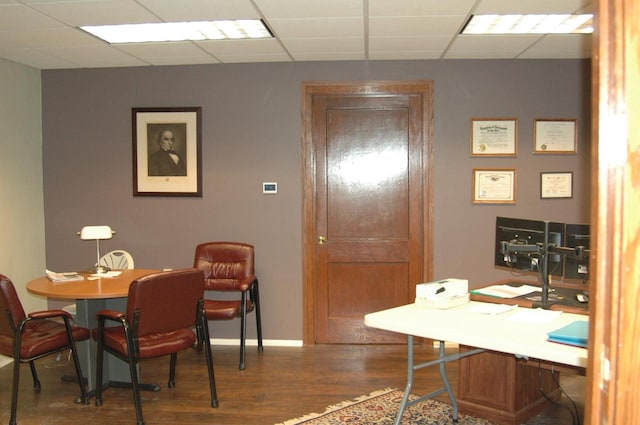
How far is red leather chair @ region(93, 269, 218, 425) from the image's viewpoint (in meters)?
3.17

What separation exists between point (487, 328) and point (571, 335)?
1.22ft

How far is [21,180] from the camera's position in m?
4.94

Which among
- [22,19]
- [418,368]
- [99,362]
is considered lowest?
[99,362]

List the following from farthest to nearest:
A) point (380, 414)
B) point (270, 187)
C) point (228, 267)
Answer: point (270, 187) < point (228, 267) < point (380, 414)

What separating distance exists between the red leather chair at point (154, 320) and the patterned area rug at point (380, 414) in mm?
765

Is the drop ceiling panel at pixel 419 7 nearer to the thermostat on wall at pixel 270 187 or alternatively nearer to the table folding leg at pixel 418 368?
the thermostat on wall at pixel 270 187

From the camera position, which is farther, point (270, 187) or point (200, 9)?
point (270, 187)

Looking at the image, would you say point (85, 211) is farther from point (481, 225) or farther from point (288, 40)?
point (481, 225)

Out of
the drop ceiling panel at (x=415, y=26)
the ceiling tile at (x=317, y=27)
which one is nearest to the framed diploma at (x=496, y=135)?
the drop ceiling panel at (x=415, y=26)

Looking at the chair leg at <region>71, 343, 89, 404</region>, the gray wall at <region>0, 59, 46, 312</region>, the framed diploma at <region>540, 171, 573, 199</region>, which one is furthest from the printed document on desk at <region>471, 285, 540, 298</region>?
the gray wall at <region>0, 59, 46, 312</region>

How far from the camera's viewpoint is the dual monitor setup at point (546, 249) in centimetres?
305

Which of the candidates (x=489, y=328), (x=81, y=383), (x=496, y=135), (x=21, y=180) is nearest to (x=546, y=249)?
(x=489, y=328)

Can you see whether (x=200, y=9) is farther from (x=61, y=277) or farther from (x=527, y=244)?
(x=527, y=244)

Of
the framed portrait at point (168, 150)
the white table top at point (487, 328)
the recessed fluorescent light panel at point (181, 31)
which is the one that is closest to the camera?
the white table top at point (487, 328)
